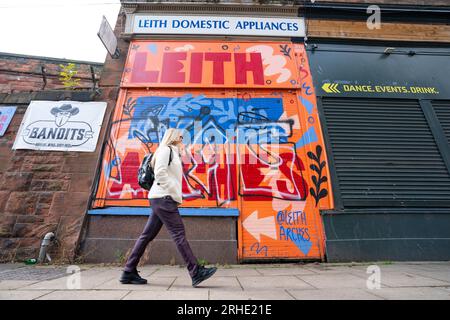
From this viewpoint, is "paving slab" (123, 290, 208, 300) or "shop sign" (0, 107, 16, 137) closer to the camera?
"paving slab" (123, 290, 208, 300)

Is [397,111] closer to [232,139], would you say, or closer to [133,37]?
[232,139]

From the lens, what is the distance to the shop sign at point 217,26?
5.99 meters

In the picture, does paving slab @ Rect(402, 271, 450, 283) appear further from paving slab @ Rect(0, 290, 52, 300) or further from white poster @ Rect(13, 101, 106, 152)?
white poster @ Rect(13, 101, 106, 152)

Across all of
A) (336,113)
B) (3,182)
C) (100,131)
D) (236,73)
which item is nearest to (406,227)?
(336,113)

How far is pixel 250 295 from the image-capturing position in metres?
2.22

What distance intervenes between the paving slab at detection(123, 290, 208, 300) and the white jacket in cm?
97

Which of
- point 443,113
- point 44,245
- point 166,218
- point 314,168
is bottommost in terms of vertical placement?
point 44,245

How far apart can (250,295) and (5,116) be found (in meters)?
6.49

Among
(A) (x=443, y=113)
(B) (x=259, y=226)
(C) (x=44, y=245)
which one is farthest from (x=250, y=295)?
(A) (x=443, y=113)

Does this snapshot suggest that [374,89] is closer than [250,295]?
No

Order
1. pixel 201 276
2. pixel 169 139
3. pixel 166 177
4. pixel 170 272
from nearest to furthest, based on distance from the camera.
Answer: pixel 201 276
pixel 166 177
pixel 169 139
pixel 170 272

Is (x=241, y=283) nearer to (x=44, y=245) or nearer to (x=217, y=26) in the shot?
(x=44, y=245)

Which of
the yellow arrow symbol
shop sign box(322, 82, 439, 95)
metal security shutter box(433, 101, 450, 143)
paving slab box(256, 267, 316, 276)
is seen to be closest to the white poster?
paving slab box(256, 267, 316, 276)

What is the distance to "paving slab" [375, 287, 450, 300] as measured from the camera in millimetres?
2193
